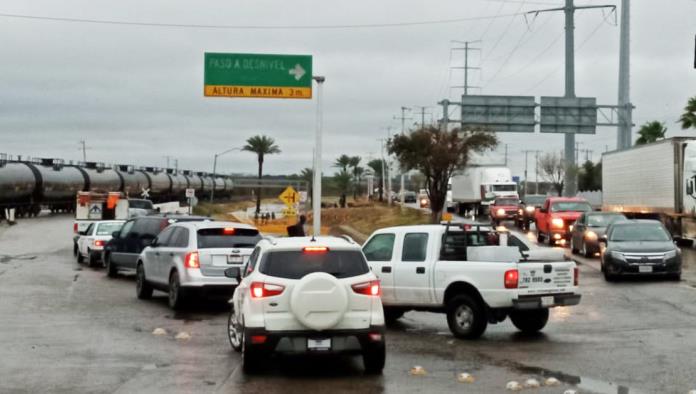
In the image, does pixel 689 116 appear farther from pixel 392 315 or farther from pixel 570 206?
pixel 392 315

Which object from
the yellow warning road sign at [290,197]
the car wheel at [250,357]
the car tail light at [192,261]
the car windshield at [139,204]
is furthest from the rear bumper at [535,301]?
the car windshield at [139,204]

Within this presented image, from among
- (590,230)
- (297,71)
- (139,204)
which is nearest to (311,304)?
(590,230)

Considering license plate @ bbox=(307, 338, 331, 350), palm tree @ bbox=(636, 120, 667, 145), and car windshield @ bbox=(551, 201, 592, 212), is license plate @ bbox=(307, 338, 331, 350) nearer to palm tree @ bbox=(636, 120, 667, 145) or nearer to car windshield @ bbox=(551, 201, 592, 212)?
car windshield @ bbox=(551, 201, 592, 212)

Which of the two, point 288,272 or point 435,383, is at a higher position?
point 288,272

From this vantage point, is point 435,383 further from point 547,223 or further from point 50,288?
point 547,223

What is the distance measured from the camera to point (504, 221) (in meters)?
55.5

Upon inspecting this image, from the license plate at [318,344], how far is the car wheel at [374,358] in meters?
0.48

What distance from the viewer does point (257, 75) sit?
3412cm

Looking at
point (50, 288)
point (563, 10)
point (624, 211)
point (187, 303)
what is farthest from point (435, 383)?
point (563, 10)

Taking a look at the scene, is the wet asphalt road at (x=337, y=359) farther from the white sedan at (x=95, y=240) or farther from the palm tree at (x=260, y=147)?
the palm tree at (x=260, y=147)

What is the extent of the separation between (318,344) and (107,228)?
22053 millimetres

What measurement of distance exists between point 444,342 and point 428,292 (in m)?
0.93

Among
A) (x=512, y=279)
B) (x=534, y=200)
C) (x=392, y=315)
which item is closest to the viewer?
(x=512, y=279)

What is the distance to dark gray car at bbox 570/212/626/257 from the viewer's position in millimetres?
32062
